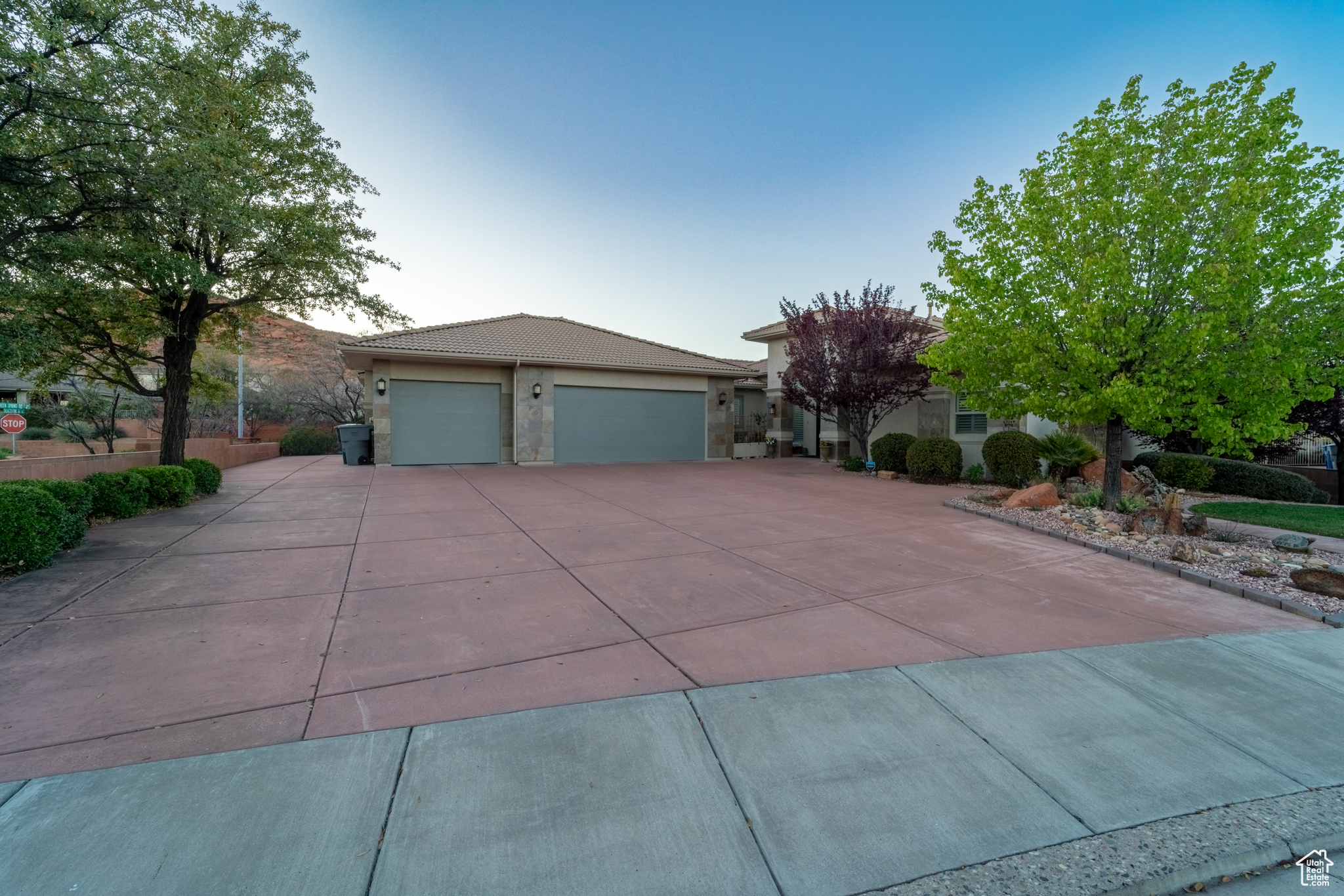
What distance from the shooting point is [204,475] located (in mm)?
10586

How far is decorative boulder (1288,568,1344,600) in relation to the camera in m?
5.23

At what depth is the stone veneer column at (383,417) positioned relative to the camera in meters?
16.0

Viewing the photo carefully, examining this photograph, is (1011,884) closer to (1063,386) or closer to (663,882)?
(663,882)

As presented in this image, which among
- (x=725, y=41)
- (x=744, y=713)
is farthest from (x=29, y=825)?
(x=725, y=41)

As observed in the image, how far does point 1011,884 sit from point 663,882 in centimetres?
122

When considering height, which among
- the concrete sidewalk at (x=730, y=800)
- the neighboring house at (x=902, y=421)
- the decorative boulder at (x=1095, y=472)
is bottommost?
the concrete sidewalk at (x=730, y=800)

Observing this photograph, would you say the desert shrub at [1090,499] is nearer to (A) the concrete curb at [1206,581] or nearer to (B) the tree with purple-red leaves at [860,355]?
(A) the concrete curb at [1206,581]

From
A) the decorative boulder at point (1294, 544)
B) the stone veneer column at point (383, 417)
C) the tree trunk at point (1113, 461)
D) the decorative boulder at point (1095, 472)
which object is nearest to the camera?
the decorative boulder at point (1294, 544)

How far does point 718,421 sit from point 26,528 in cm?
1638

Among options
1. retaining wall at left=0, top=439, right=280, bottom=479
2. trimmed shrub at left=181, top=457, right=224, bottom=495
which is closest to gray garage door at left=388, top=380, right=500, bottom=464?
retaining wall at left=0, top=439, right=280, bottom=479

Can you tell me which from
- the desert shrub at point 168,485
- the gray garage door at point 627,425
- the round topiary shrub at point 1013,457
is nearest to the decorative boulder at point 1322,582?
the round topiary shrub at point 1013,457

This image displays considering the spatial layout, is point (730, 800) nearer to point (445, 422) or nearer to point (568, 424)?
point (568, 424)

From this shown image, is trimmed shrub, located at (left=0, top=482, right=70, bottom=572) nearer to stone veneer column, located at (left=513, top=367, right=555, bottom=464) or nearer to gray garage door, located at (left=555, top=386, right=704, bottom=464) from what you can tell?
stone veneer column, located at (left=513, top=367, right=555, bottom=464)

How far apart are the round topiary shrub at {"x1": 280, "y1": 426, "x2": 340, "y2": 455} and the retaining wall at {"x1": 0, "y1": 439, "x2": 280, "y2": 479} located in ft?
18.6
